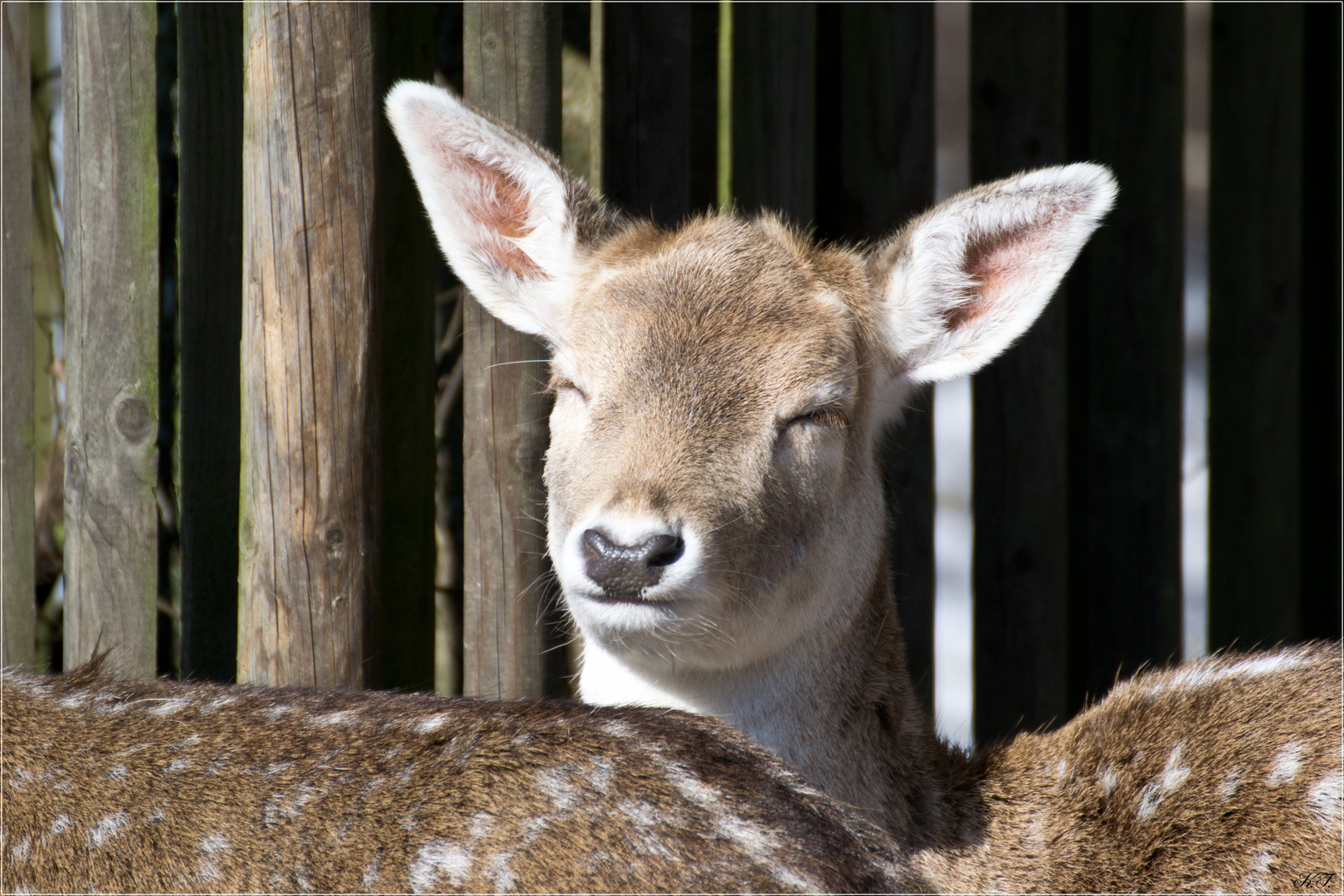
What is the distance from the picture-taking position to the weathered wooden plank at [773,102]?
3854 millimetres

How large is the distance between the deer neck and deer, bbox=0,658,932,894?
0.70 m

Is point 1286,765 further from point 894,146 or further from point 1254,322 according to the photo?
point 1254,322

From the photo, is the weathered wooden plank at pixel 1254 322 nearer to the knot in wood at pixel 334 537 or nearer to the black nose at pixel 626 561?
the black nose at pixel 626 561

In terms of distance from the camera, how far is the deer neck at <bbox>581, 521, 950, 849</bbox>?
2.68 m

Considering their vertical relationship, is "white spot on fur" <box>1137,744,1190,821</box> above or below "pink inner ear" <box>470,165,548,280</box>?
below

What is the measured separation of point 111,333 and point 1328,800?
3.21 metres

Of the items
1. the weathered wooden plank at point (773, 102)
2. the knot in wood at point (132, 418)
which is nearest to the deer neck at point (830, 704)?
the knot in wood at point (132, 418)

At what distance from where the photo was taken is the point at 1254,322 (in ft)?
16.7

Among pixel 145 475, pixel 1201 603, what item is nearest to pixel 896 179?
pixel 145 475

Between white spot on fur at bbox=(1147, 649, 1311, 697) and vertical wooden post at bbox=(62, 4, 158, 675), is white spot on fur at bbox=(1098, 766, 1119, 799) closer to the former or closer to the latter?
white spot on fur at bbox=(1147, 649, 1311, 697)

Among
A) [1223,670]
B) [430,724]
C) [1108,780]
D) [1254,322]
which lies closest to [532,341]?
[430,724]

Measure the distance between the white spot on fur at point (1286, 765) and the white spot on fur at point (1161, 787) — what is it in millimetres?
177

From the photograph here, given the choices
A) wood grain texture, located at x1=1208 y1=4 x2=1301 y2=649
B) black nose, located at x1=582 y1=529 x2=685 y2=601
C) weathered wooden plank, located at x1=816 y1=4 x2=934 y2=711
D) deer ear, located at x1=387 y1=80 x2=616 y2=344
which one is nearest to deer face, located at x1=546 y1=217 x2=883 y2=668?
black nose, located at x1=582 y1=529 x2=685 y2=601

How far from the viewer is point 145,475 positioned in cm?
326
